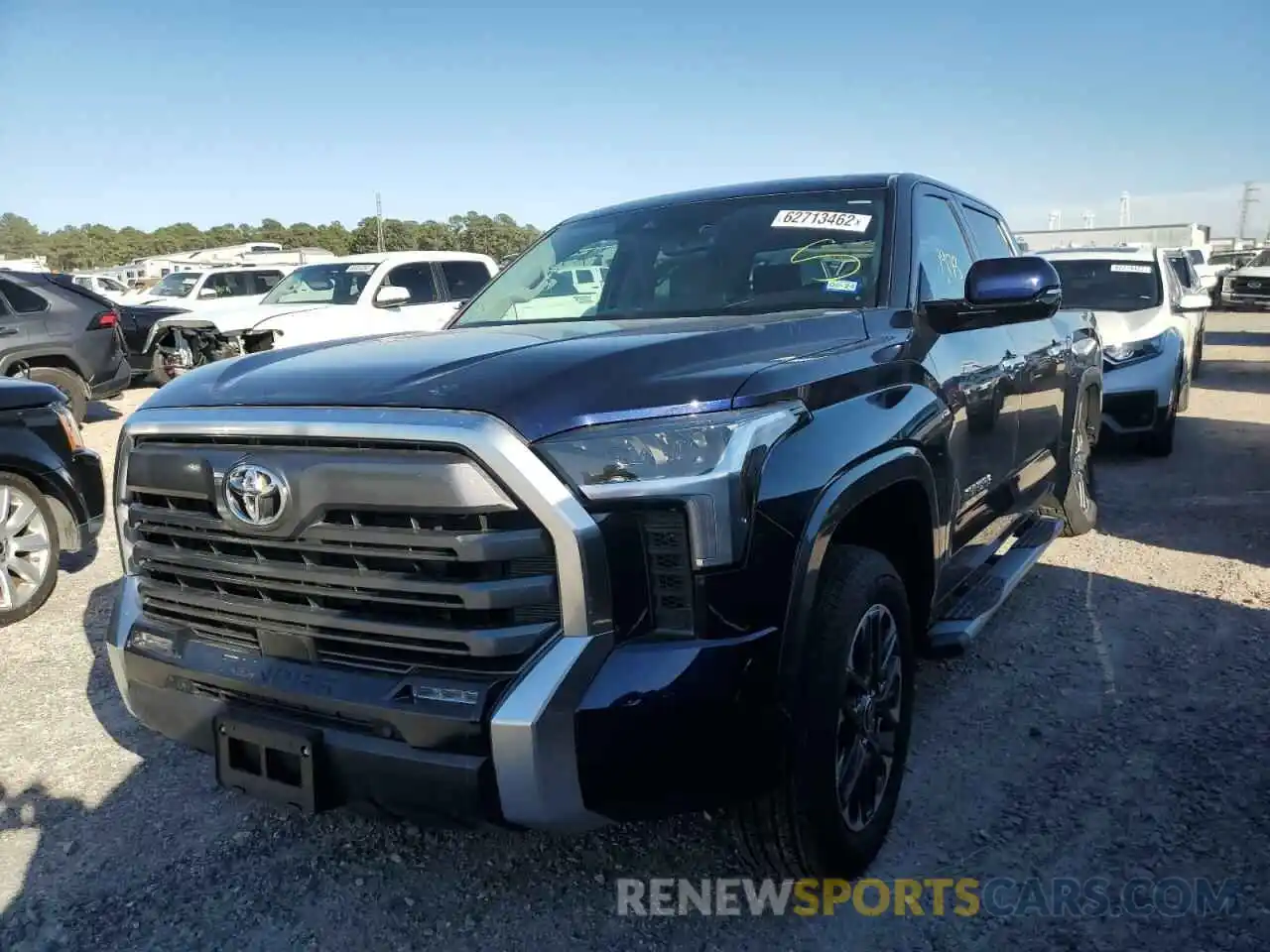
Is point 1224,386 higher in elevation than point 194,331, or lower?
lower

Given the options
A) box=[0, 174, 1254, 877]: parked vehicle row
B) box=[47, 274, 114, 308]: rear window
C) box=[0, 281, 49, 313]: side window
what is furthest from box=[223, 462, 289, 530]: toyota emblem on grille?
box=[47, 274, 114, 308]: rear window

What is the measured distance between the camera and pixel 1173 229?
120 ft

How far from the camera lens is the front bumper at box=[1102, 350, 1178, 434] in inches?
321

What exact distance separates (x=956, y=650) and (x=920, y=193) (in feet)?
5.58

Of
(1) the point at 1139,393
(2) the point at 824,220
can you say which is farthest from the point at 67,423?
(1) the point at 1139,393

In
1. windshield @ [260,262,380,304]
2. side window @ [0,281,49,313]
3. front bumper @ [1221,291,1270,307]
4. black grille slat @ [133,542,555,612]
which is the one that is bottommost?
front bumper @ [1221,291,1270,307]

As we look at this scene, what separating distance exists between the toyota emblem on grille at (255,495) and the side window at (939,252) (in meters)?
2.15

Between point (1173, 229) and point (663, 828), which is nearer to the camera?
point (663, 828)

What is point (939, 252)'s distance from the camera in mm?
3799

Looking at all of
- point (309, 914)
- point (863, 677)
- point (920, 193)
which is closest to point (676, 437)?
point (863, 677)

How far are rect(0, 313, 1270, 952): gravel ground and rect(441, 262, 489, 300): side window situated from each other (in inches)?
333

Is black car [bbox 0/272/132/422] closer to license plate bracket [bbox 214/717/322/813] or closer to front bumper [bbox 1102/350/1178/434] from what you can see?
license plate bracket [bbox 214/717/322/813]

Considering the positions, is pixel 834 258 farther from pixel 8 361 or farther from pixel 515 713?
pixel 8 361

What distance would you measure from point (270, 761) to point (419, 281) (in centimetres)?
1067
